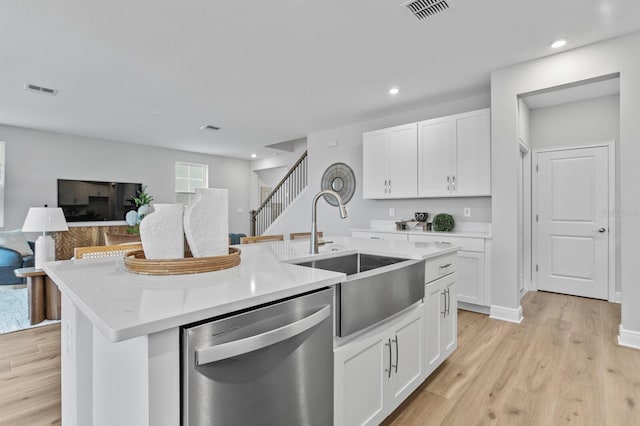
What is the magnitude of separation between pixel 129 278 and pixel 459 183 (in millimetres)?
3574

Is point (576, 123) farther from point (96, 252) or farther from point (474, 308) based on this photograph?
point (96, 252)

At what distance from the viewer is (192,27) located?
2.56m

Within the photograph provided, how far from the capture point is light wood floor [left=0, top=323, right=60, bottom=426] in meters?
1.76

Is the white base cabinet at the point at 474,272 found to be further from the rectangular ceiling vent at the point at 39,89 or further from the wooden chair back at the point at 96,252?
the rectangular ceiling vent at the point at 39,89

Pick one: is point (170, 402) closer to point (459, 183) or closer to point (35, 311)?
point (35, 311)

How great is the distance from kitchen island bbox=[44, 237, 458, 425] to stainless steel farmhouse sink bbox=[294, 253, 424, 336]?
0.49ft

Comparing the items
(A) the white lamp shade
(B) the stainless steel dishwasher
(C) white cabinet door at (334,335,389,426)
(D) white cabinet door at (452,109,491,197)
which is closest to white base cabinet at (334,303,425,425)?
(C) white cabinet door at (334,335,389,426)

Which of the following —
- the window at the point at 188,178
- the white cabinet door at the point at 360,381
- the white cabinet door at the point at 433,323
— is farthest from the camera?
the window at the point at 188,178

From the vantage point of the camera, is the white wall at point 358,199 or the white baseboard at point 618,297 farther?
the white wall at point 358,199

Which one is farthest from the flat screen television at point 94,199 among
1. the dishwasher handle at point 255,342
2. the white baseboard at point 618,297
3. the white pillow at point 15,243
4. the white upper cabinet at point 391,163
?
the white baseboard at point 618,297

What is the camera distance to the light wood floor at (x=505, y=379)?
69.4 inches

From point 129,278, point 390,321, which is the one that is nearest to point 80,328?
point 129,278

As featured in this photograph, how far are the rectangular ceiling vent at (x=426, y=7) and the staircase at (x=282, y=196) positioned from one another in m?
4.26

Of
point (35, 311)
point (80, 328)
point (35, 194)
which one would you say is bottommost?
point (35, 311)
